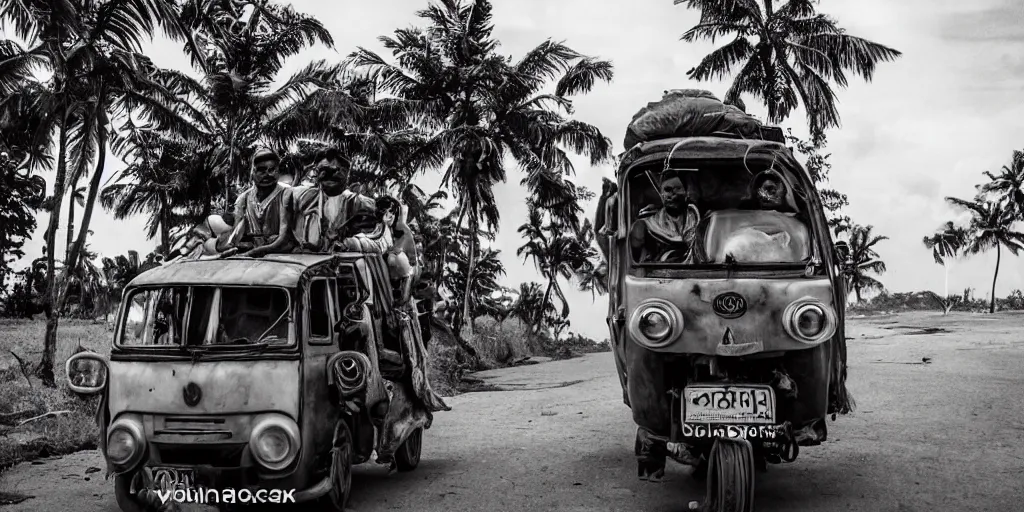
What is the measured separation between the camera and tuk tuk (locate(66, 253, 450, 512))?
548 centimetres

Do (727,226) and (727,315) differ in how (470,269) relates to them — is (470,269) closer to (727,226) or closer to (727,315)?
(727,226)

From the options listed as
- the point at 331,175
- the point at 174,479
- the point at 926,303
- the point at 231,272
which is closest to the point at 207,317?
the point at 231,272

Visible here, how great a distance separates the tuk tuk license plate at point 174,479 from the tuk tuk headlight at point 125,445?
193 mm

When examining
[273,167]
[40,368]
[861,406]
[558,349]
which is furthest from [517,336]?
[273,167]

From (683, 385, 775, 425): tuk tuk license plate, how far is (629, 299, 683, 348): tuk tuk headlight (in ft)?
1.29

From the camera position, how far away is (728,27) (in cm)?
2478

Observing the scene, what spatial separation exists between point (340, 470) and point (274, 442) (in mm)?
658

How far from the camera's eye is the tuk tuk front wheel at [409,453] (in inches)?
300

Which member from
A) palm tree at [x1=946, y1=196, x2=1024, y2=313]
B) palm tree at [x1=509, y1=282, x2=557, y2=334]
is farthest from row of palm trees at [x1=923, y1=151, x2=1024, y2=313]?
palm tree at [x1=509, y1=282, x2=557, y2=334]

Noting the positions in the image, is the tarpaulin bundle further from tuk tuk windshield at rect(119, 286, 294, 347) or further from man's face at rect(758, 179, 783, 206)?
tuk tuk windshield at rect(119, 286, 294, 347)

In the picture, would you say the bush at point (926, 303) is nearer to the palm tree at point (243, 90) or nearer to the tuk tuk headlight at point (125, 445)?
the palm tree at point (243, 90)

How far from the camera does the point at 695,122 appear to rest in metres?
6.85

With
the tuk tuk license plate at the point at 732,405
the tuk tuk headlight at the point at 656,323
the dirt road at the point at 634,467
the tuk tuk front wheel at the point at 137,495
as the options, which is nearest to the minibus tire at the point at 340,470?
the dirt road at the point at 634,467

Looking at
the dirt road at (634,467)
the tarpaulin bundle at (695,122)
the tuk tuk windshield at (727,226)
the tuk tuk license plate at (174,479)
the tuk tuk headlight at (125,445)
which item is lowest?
the dirt road at (634,467)
